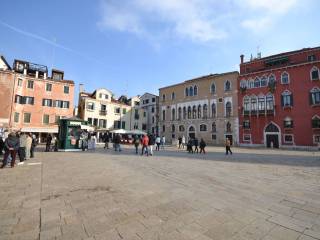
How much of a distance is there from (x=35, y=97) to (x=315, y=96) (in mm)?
42497

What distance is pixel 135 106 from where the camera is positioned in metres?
49.3

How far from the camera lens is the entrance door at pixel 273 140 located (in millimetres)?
30255

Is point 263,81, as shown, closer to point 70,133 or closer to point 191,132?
point 191,132

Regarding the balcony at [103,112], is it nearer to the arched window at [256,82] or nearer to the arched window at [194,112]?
the arched window at [194,112]

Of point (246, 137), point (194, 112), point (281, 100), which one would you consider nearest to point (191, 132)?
point (194, 112)

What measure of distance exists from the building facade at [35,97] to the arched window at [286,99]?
35.2 m

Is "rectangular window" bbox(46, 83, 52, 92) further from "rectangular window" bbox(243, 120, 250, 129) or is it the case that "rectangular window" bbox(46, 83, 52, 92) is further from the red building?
"rectangular window" bbox(243, 120, 250, 129)

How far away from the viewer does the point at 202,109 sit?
39.6 m

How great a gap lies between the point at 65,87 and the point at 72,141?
19.8m

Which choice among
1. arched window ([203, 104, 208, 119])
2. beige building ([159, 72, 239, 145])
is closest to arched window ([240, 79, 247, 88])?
beige building ([159, 72, 239, 145])

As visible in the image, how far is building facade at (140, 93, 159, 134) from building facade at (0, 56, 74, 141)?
19.9m

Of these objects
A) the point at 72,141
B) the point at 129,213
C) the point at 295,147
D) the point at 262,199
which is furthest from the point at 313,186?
the point at 295,147

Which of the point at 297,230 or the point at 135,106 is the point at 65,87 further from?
the point at 297,230

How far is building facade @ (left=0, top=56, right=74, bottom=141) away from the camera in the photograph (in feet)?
93.8
